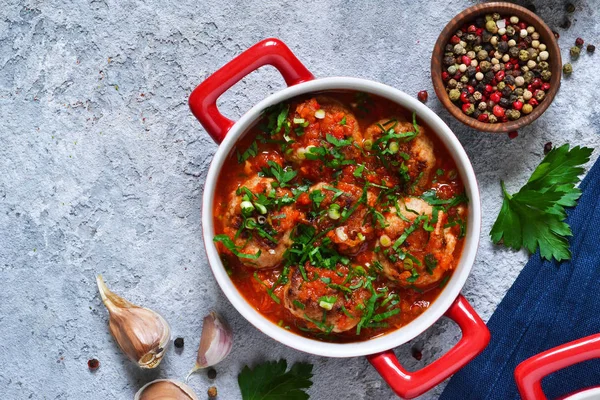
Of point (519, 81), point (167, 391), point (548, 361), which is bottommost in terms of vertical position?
point (167, 391)

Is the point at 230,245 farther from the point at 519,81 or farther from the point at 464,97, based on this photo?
the point at 519,81

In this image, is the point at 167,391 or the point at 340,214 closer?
the point at 340,214

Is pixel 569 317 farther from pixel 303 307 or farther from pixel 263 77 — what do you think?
pixel 263 77

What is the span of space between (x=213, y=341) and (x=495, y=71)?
1.86 m

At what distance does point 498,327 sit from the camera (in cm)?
343

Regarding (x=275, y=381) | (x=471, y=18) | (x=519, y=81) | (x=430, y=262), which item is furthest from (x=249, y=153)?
(x=519, y=81)

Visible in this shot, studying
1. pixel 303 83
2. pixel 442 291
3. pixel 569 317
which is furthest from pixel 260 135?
pixel 569 317

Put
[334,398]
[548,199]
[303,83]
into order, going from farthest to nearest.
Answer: [334,398] < [548,199] < [303,83]

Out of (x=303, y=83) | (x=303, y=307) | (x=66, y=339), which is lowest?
(x=66, y=339)

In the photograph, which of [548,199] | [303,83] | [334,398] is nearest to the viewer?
[303,83]

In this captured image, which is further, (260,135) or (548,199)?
(548,199)

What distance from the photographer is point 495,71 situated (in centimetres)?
337

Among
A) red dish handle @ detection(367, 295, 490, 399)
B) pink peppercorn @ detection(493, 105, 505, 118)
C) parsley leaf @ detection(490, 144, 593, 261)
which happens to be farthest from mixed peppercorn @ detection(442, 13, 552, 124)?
red dish handle @ detection(367, 295, 490, 399)

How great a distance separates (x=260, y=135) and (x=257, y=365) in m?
1.16
